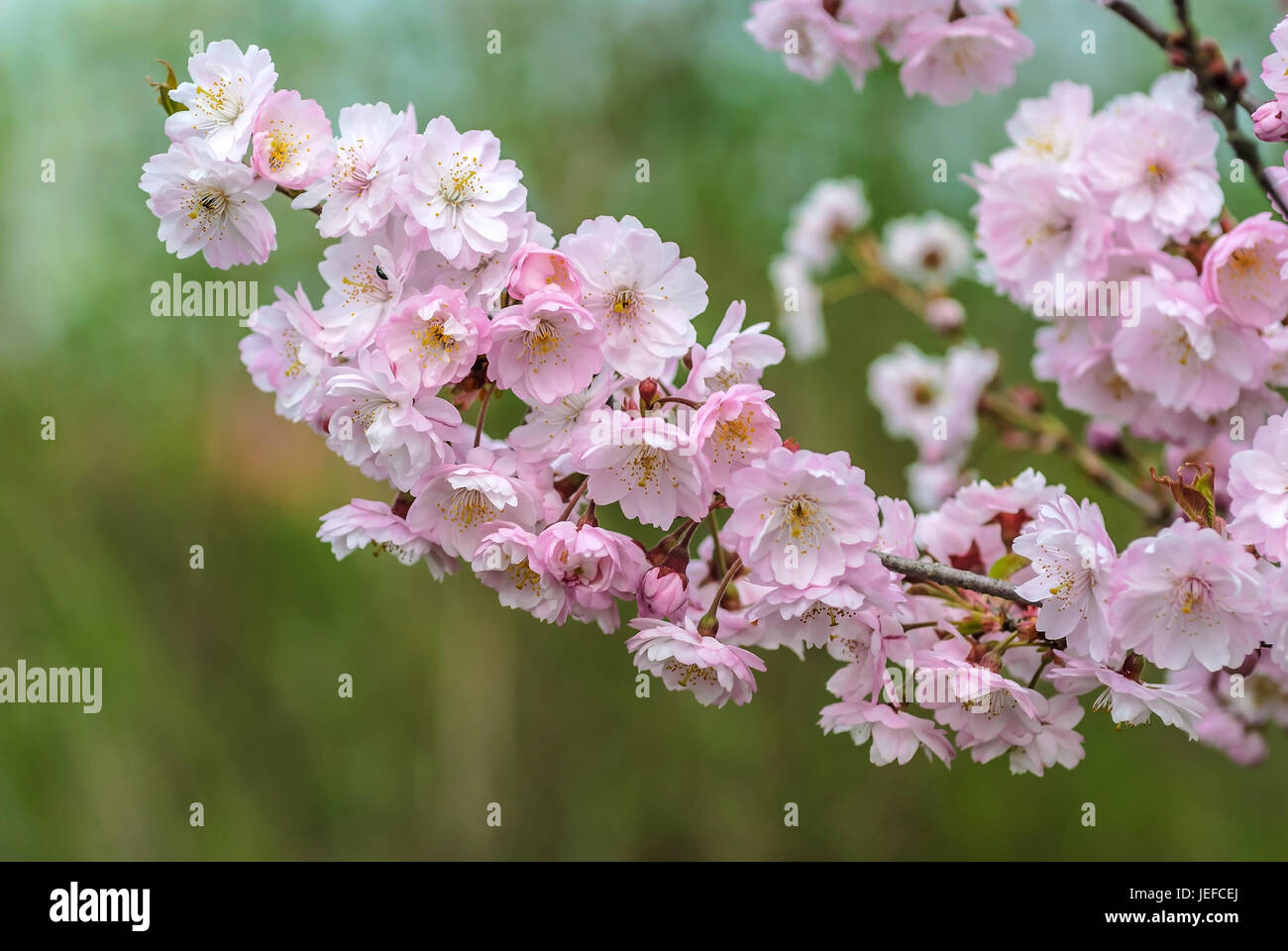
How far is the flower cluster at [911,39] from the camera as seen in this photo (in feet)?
3.88

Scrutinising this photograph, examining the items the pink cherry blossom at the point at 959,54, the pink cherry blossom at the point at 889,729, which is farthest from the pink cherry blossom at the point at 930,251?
the pink cherry blossom at the point at 889,729

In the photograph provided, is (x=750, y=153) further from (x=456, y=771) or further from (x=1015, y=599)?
(x=1015, y=599)

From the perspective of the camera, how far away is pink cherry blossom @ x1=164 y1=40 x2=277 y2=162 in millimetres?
811

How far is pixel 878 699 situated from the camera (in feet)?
2.95

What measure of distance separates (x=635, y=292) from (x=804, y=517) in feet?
0.72

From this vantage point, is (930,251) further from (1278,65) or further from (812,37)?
(1278,65)

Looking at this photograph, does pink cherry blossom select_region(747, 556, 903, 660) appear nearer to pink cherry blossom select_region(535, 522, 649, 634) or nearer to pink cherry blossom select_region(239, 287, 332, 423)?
pink cherry blossom select_region(535, 522, 649, 634)

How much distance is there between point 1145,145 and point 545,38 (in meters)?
2.43

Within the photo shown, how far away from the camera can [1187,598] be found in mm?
746

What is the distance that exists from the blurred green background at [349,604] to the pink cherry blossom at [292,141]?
218 cm

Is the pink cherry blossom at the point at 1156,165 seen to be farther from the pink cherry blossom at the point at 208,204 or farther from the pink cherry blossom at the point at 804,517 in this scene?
the pink cherry blossom at the point at 208,204

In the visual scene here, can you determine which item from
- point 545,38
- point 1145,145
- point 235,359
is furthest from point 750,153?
point 1145,145

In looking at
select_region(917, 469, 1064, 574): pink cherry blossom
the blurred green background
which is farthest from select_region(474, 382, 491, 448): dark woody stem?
the blurred green background

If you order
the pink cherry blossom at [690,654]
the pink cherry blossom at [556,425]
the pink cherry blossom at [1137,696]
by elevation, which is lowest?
the pink cherry blossom at [1137,696]
